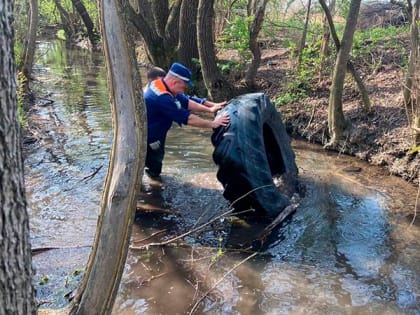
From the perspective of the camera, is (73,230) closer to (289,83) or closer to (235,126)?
(235,126)

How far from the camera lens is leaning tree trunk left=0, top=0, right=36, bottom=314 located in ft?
6.37

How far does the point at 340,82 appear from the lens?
816 cm

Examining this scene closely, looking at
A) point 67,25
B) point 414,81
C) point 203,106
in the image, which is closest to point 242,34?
point 203,106

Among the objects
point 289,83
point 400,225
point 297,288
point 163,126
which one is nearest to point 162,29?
point 289,83

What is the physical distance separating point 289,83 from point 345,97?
A: 1.44 meters

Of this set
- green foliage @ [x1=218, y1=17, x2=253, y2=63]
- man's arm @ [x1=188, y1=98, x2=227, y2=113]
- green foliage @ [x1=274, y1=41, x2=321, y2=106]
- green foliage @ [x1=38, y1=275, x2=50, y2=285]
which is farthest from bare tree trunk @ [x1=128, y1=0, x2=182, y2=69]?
green foliage @ [x1=38, y1=275, x2=50, y2=285]

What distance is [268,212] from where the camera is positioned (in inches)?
232

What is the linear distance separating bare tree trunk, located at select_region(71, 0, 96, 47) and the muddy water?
1684cm

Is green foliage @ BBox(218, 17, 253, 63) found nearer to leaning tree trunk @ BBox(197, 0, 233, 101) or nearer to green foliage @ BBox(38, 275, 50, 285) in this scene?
leaning tree trunk @ BBox(197, 0, 233, 101)

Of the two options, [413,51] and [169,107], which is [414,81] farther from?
[169,107]

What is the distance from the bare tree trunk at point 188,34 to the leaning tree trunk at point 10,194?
34.4ft

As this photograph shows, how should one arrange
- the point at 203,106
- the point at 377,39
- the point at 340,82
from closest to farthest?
the point at 203,106 → the point at 340,82 → the point at 377,39

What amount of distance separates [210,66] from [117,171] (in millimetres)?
8214

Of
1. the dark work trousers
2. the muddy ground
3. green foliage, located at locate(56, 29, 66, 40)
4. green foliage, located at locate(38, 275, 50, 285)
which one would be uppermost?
green foliage, located at locate(56, 29, 66, 40)
